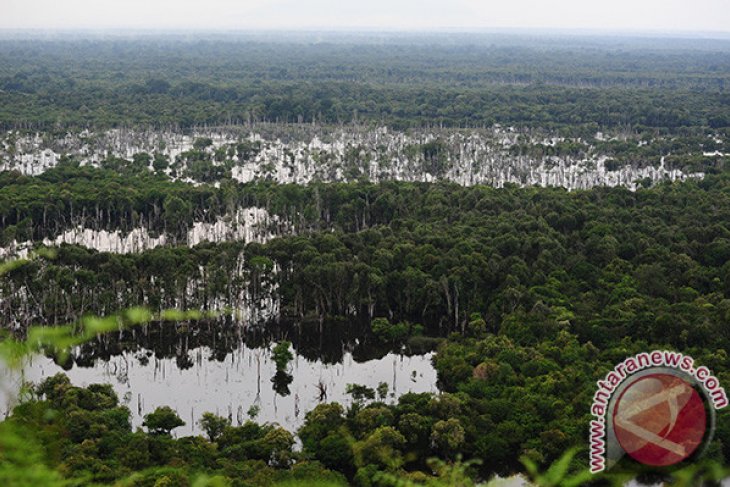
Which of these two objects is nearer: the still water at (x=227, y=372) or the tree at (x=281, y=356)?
the still water at (x=227, y=372)

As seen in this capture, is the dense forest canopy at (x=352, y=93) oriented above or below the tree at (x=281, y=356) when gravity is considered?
above

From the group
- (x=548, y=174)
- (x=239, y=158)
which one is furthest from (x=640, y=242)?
(x=239, y=158)

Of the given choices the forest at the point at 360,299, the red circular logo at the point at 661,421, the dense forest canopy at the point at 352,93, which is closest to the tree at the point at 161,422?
the forest at the point at 360,299

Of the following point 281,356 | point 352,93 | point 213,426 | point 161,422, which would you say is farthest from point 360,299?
point 352,93

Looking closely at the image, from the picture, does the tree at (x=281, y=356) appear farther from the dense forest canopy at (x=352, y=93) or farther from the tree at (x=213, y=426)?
the dense forest canopy at (x=352, y=93)

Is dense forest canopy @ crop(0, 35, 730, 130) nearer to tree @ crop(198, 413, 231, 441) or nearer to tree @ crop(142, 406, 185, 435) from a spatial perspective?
tree @ crop(142, 406, 185, 435)

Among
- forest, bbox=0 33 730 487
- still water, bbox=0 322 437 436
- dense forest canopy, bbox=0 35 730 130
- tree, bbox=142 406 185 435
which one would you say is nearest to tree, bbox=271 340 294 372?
forest, bbox=0 33 730 487
